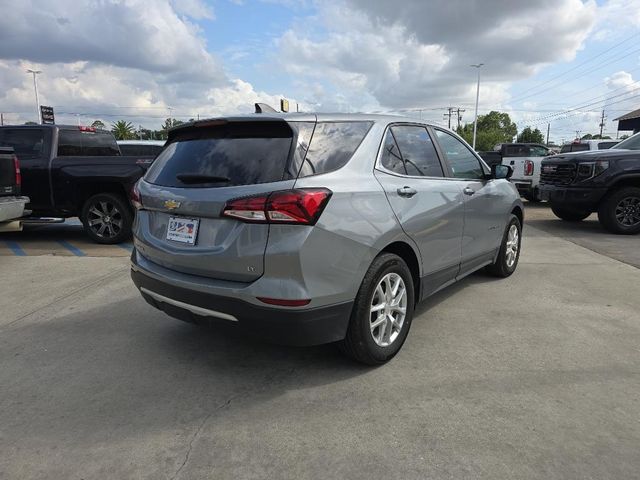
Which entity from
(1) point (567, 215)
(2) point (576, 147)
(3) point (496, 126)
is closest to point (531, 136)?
(3) point (496, 126)

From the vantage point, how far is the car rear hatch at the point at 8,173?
21.9 ft

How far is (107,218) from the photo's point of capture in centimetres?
781

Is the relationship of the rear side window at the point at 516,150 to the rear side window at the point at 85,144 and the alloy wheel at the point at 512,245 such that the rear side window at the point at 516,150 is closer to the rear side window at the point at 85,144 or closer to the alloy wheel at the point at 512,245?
the alloy wheel at the point at 512,245

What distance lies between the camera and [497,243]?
5.15 metres

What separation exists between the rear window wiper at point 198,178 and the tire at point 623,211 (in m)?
8.07

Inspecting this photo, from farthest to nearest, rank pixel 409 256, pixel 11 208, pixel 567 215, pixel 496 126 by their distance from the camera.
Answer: pixel 496 126, pixel 567 215, pixel 11 208, pixel 409 256

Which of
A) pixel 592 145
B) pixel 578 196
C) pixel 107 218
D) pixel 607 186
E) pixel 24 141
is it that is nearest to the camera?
pixel 107 218

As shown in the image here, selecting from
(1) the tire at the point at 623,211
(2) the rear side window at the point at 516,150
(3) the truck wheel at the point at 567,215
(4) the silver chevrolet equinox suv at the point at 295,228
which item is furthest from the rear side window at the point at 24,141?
(2) the rear side window at the point at 516,150

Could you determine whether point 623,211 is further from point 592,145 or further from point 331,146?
point 331,146

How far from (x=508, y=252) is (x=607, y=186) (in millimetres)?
4331

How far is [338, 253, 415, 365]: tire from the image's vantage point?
120 inches

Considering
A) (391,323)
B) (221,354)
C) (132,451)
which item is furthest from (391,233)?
(132,451)

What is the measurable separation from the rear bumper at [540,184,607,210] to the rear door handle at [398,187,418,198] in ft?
21.7

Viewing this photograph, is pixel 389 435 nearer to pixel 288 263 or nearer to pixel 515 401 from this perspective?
pixel 515 401
